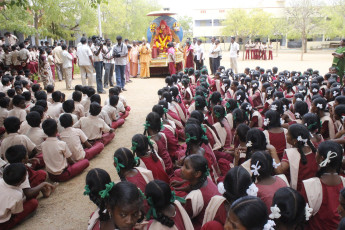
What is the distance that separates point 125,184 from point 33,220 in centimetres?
190

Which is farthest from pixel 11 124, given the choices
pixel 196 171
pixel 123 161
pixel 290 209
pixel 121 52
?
pixel 121 52


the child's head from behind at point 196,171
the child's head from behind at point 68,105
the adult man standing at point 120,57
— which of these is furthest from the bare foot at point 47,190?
the adult man standing at point 120,57

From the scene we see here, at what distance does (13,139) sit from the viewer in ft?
13.6

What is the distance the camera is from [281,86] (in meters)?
7.58

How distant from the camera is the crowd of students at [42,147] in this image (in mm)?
3121

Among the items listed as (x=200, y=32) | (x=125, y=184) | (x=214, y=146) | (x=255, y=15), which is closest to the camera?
(x=125, y=184)

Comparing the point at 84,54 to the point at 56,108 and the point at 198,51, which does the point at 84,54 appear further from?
the point at 198,51

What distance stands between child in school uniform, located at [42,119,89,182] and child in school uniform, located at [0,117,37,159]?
0.94ft

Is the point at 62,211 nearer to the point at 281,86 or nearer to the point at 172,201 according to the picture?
the point at 172,201

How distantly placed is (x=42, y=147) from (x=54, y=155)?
21 cm

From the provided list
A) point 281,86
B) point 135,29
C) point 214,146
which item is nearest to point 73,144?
point 214,146

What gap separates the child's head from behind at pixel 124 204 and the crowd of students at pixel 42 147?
1.51m

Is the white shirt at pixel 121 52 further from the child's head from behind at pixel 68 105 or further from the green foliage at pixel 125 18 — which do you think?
the green foliage at pixel 125 18

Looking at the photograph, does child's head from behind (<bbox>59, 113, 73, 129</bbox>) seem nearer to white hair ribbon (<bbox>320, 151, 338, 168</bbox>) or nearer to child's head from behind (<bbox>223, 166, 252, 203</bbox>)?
child's head from behind (<bbox>223, 166, 252, 203</bbox>)
